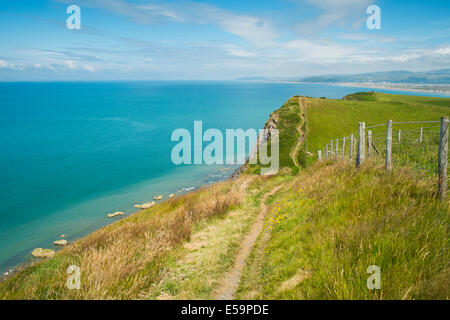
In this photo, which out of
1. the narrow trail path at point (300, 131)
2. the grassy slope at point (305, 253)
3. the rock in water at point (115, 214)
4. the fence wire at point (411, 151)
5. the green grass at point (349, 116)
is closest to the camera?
the grassy slope at point (305, 253)

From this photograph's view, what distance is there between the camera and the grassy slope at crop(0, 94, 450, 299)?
4.34 metres

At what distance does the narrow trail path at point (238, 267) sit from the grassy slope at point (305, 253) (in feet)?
0.70

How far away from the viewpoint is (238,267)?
23.1 ft

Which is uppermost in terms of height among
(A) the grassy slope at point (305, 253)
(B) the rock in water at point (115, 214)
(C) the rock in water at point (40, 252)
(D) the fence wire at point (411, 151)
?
(D) the fence wire at point (411, 151)

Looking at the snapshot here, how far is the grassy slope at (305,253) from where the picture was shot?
14.2 ft

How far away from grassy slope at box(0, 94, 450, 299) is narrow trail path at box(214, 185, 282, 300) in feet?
0.70

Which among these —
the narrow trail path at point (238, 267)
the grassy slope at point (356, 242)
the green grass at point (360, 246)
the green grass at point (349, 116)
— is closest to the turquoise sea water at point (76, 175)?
the green grass at point (349, 116)

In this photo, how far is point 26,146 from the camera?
77875 millimetres

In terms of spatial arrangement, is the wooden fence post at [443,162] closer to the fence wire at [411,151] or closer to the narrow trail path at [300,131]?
the fence wire at [411,151]

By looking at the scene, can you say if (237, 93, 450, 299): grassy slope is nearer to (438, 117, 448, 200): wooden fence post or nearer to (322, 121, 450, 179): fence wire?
(438, 117, 448, 200): wooden fence post

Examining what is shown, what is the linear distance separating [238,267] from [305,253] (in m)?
2.09

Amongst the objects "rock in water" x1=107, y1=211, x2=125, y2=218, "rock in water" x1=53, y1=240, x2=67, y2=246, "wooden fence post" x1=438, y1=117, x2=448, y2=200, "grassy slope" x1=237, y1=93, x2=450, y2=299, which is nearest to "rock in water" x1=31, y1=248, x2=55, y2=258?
"rock in water" x1=53, y1=240, x2=67, y2=246

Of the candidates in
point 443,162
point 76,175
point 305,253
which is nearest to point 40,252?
point 305,253
